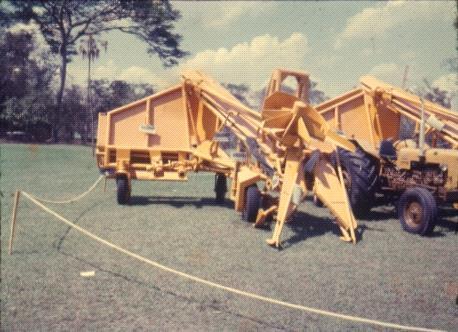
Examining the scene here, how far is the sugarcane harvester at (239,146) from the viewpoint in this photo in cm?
686

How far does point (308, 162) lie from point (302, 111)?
91 centimetres

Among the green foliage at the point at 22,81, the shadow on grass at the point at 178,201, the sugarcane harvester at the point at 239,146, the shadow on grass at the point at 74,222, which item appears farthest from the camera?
the shadow on grass at the point at 178,201

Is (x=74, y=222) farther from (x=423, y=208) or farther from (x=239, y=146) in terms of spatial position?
(x=423, y=208)

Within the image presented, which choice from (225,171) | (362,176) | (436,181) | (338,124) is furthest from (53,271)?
(338,124)

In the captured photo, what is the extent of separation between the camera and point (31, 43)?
16.1ft

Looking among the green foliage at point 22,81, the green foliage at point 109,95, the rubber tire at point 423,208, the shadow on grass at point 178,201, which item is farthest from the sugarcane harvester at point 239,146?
the green foliage at point 22,81

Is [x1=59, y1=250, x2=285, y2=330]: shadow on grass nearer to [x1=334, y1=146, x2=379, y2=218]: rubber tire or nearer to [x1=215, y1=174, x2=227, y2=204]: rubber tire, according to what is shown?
[x1=334, y1=146, x2=379, y2=218]: rubber tire

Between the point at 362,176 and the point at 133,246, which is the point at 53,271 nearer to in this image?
the point at 133,246

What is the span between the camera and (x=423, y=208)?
7.26 metres

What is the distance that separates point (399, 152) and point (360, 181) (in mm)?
865

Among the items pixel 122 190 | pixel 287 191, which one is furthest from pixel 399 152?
pixel 122 190

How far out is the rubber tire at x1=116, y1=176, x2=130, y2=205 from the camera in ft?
30.7

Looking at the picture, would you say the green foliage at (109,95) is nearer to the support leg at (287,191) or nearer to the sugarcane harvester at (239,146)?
the sugarcane harvester at (239,146)

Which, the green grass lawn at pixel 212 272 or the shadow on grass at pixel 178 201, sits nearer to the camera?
the green grass lawn at pixel 212 272
